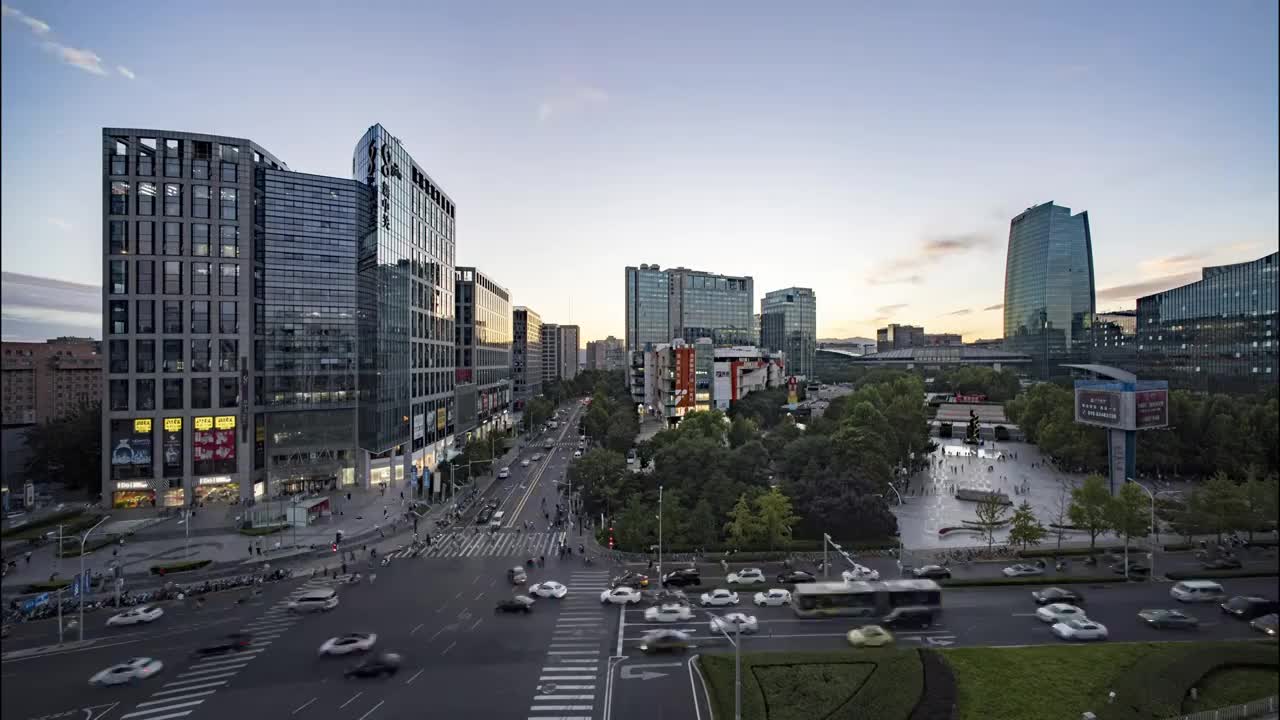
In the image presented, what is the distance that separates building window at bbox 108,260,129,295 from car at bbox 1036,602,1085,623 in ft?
178

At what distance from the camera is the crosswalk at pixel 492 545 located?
31.5m

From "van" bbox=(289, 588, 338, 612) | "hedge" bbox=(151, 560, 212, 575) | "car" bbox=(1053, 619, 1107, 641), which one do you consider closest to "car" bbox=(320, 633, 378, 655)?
"van" bbox=(289, 588, 338, 612)

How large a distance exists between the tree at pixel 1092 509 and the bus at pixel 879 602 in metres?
12.9

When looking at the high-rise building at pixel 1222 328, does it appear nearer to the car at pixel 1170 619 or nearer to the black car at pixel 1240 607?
the black car at pixel 1240 607

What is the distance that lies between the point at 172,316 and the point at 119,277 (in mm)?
3840

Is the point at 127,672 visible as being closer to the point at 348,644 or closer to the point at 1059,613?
the point at 348,644

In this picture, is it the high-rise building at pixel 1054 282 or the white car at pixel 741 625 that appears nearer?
the white car at pixel 741 625

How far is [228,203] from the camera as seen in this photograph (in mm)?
42562

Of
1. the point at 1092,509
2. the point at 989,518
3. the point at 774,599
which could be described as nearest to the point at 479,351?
the point at 774,599

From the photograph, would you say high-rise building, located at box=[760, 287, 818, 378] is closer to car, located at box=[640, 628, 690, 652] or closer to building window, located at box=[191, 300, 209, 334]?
building window, located at box=[191, 300, 209, 334]

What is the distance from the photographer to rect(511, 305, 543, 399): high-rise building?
11050cm

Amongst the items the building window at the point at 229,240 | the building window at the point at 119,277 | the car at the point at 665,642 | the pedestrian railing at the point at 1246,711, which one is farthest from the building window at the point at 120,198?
the pedestrian railing at the point at 1246,711

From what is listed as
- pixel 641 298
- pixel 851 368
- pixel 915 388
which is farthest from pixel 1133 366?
pixel 851 368

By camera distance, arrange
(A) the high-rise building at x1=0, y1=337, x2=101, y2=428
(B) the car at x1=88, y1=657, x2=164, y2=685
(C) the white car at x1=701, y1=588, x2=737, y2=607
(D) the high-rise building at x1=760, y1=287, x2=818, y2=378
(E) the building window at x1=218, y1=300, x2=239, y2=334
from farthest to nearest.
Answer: (D) the high-rise building at x1=760, y1=287, x2=818, y2=378, (A) the high-rise building at x1=0, y1=337, x2=101, y2=428, (E) the building window at x1=218, y1=300, x2=239, y2=334, (C) the white car at x1=701, y1=588, x2=737, y2=607, (B) the car at x1=88, y1=657, x2=164, y2=685
